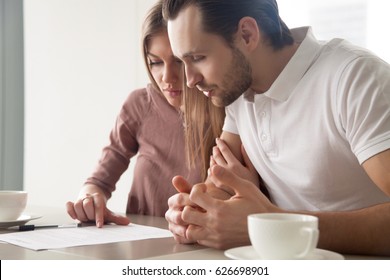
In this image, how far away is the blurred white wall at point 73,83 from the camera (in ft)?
8.99

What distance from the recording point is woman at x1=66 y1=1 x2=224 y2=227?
4.96 feet

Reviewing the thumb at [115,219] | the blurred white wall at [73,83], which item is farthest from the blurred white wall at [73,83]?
the thumb at [115,219]

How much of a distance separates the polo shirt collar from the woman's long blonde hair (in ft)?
0.96

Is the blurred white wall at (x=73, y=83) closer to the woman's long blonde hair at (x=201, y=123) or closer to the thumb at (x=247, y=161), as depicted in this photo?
the woman's long blonde hair at (x=201, y=123)

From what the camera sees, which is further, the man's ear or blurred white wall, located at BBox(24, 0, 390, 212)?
blurred white wall, located at BBox(24, 0, 390, 212)

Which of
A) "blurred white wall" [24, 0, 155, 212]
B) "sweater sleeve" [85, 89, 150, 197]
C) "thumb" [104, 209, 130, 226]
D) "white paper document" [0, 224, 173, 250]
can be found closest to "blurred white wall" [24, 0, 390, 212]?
"blurred white wall" [24, 0, 155, 212]

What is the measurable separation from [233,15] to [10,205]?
64cm

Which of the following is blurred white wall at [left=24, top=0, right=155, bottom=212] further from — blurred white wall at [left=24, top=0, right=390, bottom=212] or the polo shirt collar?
the polo shirt collar

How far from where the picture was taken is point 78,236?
103 cm

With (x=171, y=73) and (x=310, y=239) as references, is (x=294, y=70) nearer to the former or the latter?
(x=171, y=73)

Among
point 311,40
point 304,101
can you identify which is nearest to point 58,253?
point 304,101

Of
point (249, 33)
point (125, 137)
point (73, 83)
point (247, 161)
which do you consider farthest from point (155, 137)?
point (73, 83)

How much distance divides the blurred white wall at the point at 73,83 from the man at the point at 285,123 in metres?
1.46
